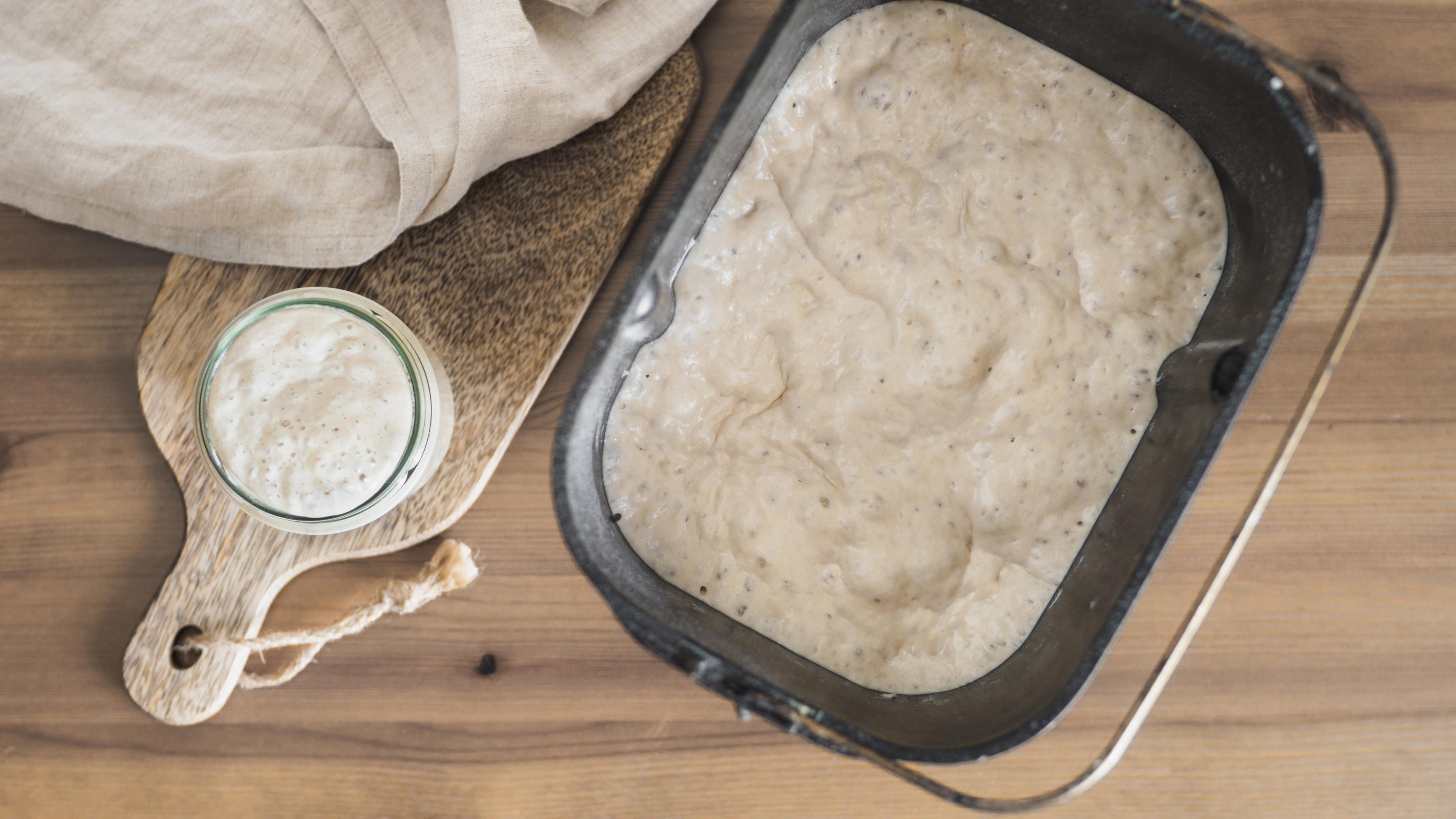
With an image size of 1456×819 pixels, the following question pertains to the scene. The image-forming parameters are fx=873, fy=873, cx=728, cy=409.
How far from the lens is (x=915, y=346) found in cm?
81

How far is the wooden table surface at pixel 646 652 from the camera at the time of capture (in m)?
0.89

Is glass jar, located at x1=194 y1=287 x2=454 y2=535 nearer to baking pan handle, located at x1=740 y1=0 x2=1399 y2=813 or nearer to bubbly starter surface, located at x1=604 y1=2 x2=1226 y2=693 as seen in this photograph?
bubbly starter surface, located at x1=604 y1=2 x2=1226 y2=693

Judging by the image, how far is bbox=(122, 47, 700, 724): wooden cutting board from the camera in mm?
839

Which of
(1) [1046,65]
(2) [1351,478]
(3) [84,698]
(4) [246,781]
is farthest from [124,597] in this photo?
(2) [1351,478]

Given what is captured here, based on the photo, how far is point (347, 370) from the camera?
2.49 feet

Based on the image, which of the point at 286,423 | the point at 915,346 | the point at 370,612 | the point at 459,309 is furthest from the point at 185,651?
the point at 915,346

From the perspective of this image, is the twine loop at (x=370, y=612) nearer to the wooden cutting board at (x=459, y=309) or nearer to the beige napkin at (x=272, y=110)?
the wooden cutting board at (x=459, y=309)

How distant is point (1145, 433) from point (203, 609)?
36.1 inches

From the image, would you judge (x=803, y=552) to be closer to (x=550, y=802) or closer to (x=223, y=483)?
(x=550, y=802)

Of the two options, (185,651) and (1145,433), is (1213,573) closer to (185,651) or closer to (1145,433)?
(1145,433)

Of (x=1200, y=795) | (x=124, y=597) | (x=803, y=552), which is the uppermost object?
(x=803, y=552)

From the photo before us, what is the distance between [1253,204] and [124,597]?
1167 millimetres

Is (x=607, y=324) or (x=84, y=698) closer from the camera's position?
(x=607, y=324)

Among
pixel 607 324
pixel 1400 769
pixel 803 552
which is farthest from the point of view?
pixel 1400 769
